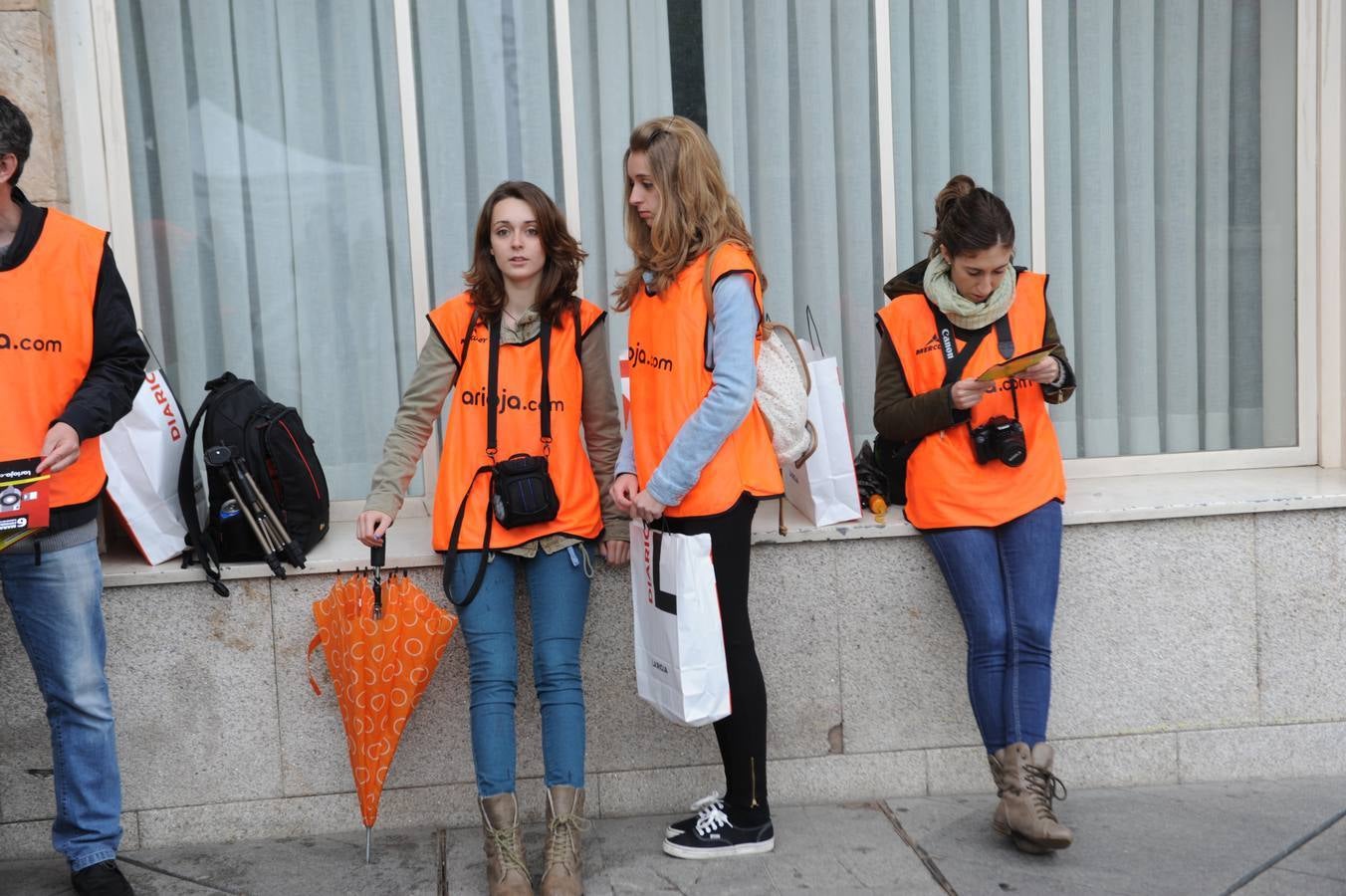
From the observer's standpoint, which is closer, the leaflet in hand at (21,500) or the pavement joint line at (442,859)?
the leaflet in hand at (21,500)

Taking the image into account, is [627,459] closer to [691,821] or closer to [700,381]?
[700,381]

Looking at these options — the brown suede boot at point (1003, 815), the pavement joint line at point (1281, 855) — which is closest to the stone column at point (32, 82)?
the brown suede boot at point (1003, 815)

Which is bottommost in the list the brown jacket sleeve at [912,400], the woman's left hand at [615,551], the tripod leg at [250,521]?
the woman's left hand at [615,551]

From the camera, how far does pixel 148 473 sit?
402cm

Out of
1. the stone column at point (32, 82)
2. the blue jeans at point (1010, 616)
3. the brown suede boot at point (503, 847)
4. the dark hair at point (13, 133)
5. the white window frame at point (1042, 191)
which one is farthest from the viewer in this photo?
the white window frame at point (1042, 191)

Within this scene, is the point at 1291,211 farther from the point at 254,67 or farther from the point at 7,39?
the point at 7,39

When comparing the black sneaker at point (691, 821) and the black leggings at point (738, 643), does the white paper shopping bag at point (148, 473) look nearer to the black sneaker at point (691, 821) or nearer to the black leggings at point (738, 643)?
the black leggings at point (738, 643)

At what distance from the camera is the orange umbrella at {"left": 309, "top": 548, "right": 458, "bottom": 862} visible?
146 inches

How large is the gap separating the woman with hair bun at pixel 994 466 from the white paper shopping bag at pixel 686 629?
837 mm

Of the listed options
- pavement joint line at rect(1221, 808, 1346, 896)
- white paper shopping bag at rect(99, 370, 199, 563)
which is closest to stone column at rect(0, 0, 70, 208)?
white paper shopping bag at rect(99, 370, 199, 563)

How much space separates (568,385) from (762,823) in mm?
1389

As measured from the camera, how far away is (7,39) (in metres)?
4.14

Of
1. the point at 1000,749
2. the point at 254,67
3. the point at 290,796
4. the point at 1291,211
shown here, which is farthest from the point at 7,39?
the point at 1291,211

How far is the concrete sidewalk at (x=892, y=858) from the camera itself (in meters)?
3.68
